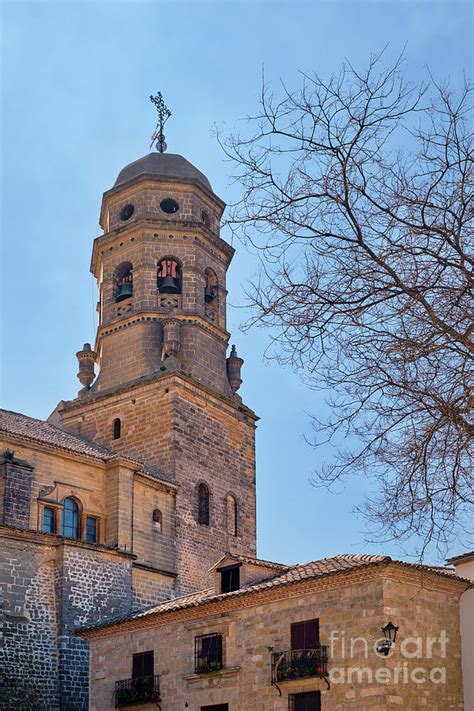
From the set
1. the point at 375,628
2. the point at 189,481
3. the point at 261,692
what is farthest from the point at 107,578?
the point at 375,628

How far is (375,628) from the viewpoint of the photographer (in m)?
18.0

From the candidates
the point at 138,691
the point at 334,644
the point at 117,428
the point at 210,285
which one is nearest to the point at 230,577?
the point at 138,691

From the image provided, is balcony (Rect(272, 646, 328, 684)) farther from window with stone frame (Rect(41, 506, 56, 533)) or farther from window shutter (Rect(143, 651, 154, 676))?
window with stone frame (Rect(41, 506, 56, 533))

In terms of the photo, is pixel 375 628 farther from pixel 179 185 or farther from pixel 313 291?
pixel 179 185

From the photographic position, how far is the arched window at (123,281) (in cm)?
3522

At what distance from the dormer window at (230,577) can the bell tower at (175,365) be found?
8204 mm

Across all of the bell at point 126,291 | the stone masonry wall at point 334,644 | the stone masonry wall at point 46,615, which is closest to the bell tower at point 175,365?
the bell at point 126,291

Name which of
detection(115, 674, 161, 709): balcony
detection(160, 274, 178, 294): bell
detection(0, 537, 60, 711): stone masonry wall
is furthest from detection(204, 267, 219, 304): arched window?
detection(115, 674, 161, 709): balcony

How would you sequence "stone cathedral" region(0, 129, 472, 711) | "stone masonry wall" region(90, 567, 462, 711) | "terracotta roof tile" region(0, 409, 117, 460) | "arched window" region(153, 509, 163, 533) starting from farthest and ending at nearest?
1. "arched window" region(153, 509, 163, 533)
2. "terracotta roof tile" region(0, 409, 117, 460)
3. "stone cathedral" region(0, 129, 472, 711)
4. "stone masonry wall" region(90, 567, 462, 711)

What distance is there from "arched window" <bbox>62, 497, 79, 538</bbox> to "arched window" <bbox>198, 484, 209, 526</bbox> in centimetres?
493

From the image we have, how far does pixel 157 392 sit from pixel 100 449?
2737 mm

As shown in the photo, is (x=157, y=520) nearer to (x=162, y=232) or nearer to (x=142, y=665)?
(x=142, y=665)

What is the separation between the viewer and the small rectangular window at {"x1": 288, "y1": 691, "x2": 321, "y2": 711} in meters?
18.6

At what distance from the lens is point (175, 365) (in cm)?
3297
